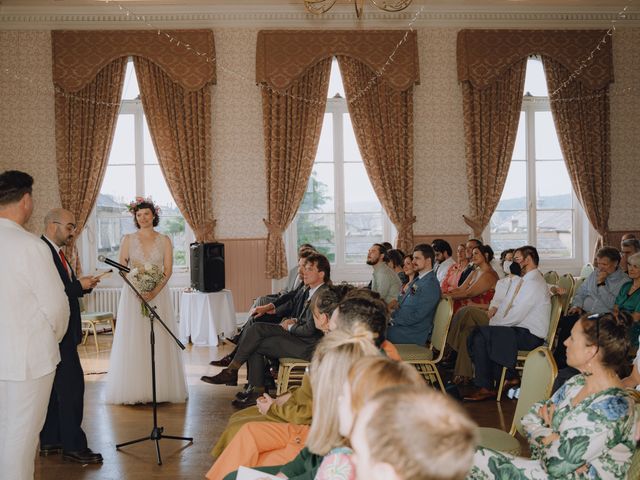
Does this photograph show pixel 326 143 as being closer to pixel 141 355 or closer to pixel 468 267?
pixel 468 267

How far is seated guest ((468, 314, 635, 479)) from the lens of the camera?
2480mm

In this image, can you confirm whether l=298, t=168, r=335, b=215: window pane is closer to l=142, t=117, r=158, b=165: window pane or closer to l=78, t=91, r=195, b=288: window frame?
l=78, t=91, r=195, b=288: window frame

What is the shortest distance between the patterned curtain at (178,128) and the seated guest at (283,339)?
4.51 m

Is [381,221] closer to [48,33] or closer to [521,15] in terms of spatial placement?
[521,15]

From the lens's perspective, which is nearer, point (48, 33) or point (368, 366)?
point (368, 366)

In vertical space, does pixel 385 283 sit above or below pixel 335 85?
below

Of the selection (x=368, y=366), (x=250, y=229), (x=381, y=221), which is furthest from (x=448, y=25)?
(x=368, y=366)

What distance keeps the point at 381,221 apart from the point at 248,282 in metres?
2.15

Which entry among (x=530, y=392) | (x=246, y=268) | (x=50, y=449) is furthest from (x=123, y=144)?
(x=530, y=392)

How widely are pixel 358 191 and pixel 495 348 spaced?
5.12 m

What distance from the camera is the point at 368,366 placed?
1687 mm

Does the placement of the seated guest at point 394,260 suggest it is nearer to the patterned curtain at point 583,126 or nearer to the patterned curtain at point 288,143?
the patterned curtain at point 288,143

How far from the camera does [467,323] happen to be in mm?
6590

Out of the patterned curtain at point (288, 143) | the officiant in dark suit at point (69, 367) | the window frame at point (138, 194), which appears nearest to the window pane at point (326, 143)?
the patterned curtain at point (288, 143)
